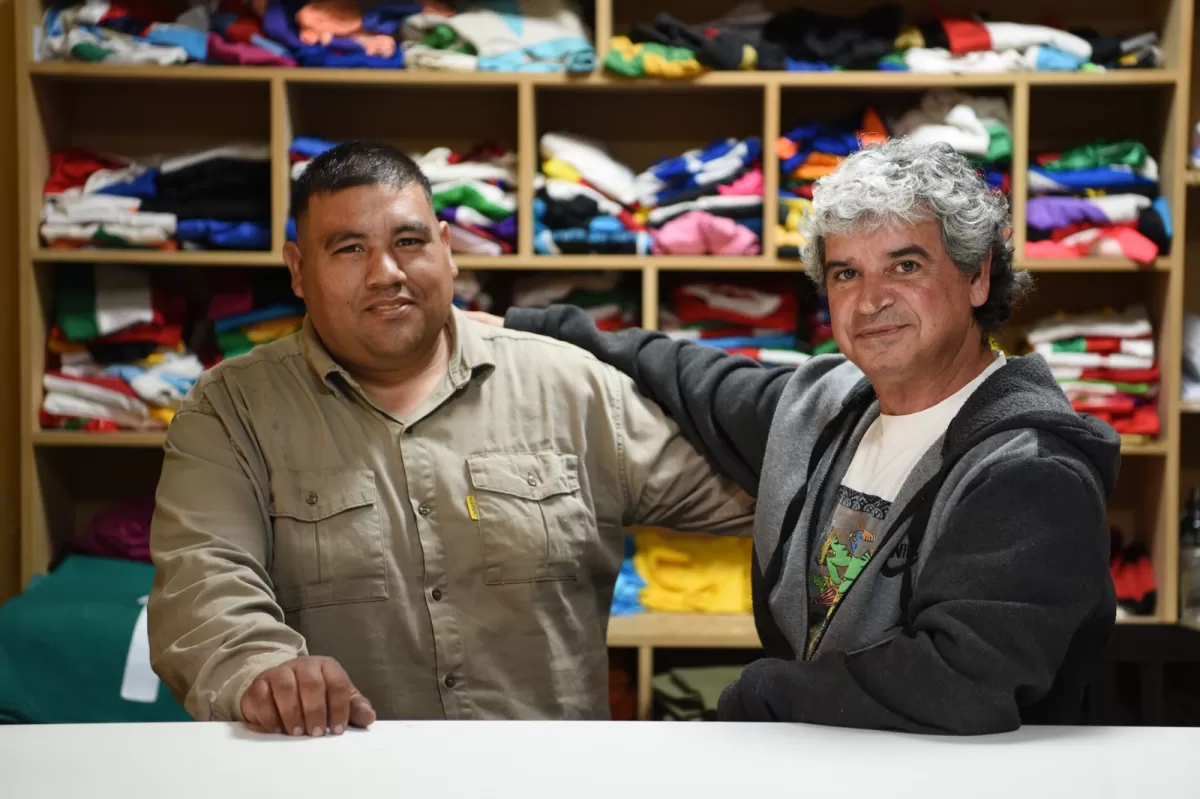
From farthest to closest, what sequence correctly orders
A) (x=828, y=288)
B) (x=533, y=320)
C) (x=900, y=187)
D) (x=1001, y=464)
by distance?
(x=533, y=320) → (x=828, y=288) → (x=900, y=187) → (x=1001, y=464)

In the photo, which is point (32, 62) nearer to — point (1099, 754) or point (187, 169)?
point (187, 169)

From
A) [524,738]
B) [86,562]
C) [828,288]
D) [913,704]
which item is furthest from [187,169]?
[913,704]

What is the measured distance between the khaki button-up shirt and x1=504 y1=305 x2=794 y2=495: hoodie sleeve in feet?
0.14

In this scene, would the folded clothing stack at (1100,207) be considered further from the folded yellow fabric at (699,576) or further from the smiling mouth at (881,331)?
the smiling mouth at (881,331)

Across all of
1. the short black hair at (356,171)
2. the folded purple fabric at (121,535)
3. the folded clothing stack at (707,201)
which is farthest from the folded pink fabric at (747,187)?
the folded purple fabric at (121,535)

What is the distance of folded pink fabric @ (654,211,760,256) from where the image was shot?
295cm

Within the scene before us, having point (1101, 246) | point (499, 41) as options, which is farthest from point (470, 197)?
point (1101, 246)

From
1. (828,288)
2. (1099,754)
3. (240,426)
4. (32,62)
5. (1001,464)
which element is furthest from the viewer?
(32,62)

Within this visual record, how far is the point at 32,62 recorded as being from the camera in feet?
9.67

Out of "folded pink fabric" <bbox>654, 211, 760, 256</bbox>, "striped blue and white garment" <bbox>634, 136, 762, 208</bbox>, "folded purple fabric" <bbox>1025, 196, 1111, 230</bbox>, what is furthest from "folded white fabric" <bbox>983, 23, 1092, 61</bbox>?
"folded pink fabric" <bbox>654, 211, 760, 256</bbox>

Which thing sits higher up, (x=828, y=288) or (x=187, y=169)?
(x=187, y=169)

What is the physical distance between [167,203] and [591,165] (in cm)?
109

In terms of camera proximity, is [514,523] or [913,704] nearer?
[913,704]

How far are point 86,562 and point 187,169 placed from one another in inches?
40.9
